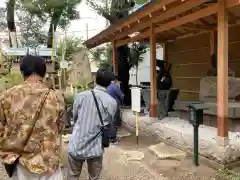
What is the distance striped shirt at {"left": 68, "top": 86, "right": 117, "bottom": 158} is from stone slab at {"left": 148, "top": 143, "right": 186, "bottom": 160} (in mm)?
2798

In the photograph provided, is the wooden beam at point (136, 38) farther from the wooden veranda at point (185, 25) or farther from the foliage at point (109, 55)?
the foliage at point (109, 55)

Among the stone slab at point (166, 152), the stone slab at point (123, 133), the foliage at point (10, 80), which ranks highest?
the foliage at point (10, 80)

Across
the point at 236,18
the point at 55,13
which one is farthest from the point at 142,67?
the point at 236,18

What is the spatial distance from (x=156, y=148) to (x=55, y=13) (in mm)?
9074

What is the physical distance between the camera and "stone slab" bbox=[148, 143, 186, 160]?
5750mm

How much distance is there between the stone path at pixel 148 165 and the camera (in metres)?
4.81

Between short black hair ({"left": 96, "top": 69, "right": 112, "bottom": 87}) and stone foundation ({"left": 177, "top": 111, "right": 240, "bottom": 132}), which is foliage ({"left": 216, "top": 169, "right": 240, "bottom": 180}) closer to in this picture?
stone foundation ({"left": 177, "top": 111, "right": 240, "bottom": 132})

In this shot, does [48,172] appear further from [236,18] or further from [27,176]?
[236,18]

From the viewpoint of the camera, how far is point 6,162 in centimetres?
225

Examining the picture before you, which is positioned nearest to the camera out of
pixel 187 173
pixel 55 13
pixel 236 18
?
pixel 187 173

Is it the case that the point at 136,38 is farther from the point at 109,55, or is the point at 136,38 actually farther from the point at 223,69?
the point at 109,55

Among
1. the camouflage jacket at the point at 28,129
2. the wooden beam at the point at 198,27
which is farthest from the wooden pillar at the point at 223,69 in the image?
the camouflage jacket at the point at 28,129

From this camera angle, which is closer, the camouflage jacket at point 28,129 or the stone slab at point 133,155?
the camouflage jacket at point 28,129

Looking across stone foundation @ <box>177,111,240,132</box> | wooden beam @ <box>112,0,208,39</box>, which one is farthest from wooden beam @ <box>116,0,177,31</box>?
stone foundation @ <box>177,111,240,132</box>
